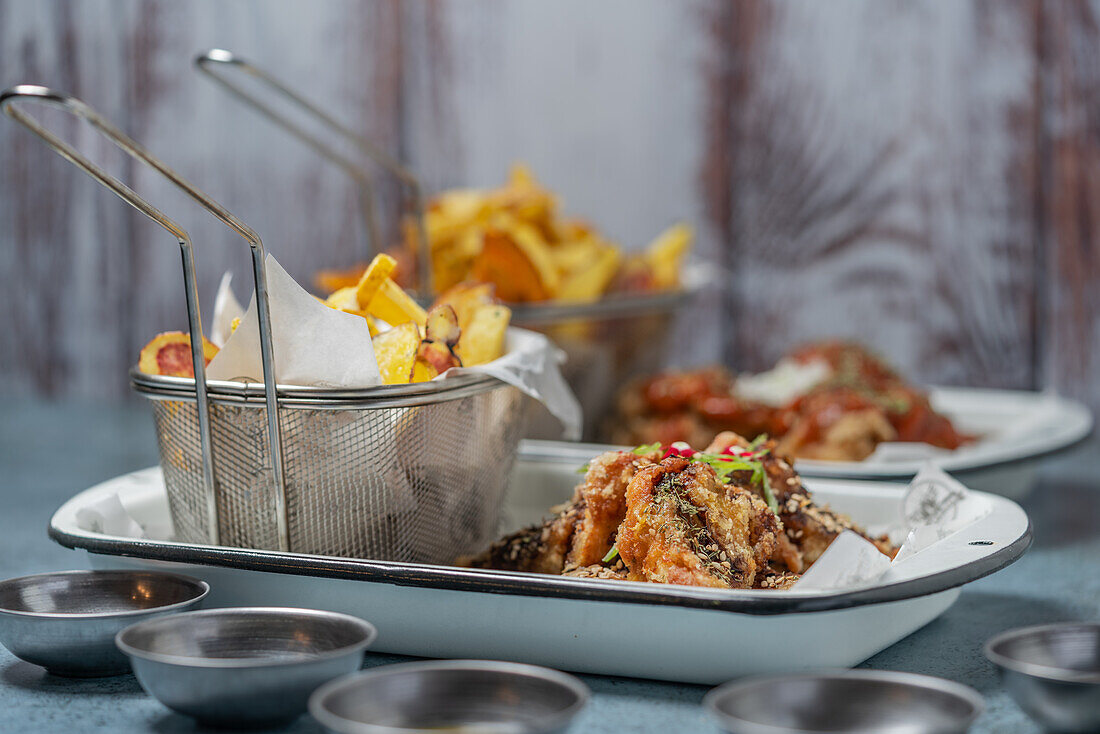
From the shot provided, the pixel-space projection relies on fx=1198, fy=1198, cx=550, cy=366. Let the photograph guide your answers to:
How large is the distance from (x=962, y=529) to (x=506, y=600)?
487mm

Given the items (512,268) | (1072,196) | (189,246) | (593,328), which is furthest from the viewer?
(1072,196)

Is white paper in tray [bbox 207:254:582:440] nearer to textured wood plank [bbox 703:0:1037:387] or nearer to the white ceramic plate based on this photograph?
the white ceramic plate

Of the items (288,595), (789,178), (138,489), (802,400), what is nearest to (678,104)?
(789,178)

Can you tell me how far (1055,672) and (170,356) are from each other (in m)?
0.93

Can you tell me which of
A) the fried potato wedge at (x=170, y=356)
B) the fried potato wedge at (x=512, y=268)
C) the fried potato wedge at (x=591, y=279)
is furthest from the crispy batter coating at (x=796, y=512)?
the fried potato wedge at (x=591, y=279)

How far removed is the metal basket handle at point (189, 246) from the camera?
1133 millimetres

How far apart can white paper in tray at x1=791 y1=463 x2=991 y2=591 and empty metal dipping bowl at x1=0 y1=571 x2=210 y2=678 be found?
0.57 m

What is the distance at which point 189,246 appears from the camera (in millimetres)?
1227

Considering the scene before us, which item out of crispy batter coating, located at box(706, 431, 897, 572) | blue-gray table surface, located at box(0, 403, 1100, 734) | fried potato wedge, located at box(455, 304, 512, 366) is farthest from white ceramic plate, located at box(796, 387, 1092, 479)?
fried potato wedge, located at box(455, 304, 512, 366)

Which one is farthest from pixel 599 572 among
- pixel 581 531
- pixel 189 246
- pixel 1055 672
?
pixel 189 246

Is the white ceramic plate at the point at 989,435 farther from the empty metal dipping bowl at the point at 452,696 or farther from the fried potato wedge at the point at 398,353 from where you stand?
the empty metal dipping bowl at the point at 452,696

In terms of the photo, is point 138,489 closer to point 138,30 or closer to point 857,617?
point 857,617

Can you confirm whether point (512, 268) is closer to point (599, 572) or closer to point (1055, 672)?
point (599, 572)

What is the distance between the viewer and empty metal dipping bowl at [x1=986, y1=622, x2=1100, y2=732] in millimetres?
822
